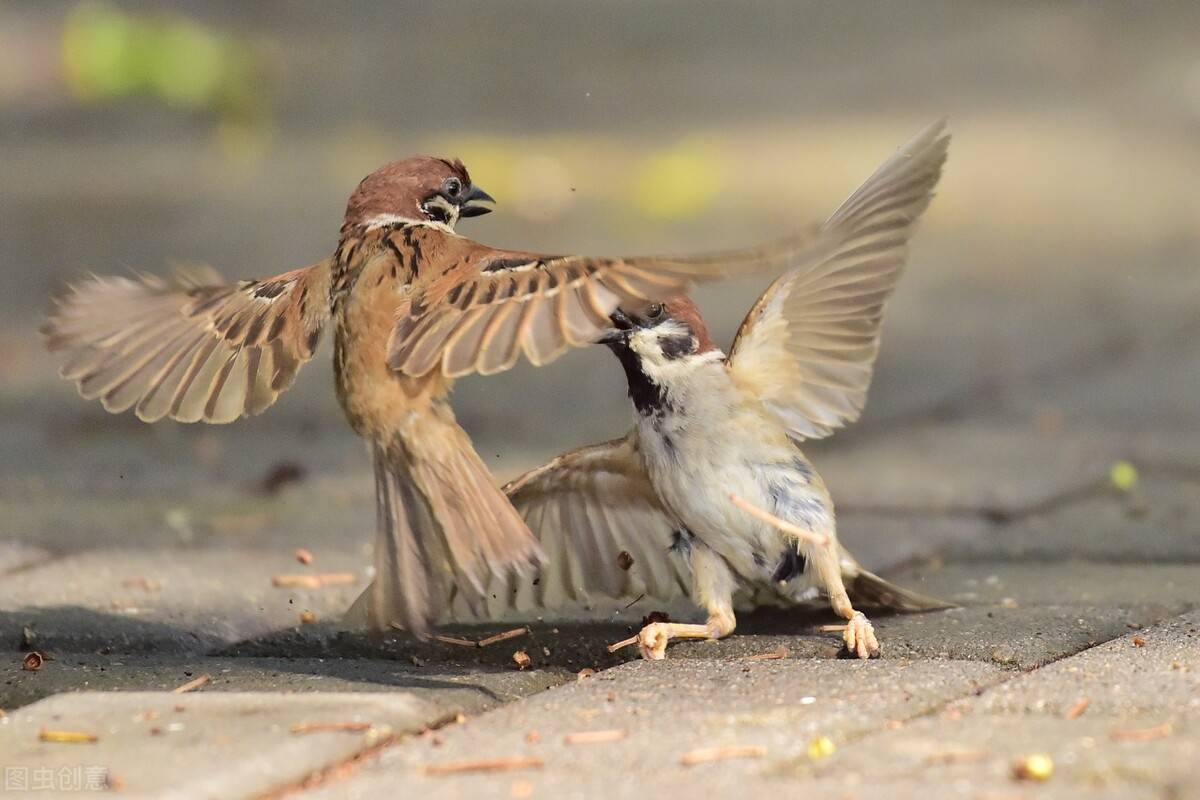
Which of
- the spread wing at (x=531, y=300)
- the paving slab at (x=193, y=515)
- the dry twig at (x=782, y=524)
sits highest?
the spread wing at (x=531, y=300)

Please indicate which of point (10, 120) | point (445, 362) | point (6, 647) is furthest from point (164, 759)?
point (10, 120)

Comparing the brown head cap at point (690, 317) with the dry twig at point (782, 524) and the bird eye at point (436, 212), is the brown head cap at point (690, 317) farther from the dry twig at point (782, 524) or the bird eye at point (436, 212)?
the bird eye at point (436, 212)

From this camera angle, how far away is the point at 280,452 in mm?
6043

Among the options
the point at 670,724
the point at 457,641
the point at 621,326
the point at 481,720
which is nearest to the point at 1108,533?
the point at 621,326

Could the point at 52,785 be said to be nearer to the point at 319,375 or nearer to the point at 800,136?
the point at 319,375

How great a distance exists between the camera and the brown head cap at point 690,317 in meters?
3.83

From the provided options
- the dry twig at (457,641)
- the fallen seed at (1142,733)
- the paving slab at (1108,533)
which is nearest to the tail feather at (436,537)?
the dry twig at (457,641)

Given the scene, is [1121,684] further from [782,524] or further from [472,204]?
[472,204]

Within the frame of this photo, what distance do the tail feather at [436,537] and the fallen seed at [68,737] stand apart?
0.55 metres

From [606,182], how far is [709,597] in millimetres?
6860

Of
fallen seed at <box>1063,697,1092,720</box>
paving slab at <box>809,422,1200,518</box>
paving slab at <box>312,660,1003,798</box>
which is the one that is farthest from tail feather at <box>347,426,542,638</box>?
paving slab at <box>809,422,1200,518</box>

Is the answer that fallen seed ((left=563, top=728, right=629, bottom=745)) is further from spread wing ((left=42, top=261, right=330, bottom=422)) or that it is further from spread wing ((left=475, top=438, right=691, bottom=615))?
spread wing ((left=475, top=438, right=691, bottom=615))

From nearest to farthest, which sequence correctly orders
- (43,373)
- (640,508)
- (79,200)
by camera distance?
(640,508), (43,373), (79,200)

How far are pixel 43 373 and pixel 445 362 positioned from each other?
4.46 m
